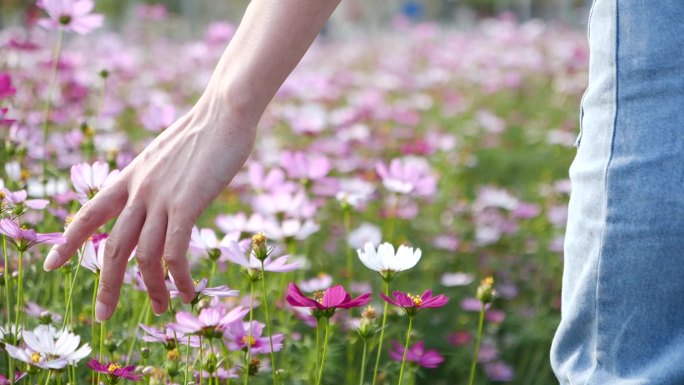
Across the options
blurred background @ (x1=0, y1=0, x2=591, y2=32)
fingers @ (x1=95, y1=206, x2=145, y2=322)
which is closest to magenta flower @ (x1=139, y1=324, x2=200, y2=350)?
fingers @ (x1=95, y1=206, x2=145, y2=322)

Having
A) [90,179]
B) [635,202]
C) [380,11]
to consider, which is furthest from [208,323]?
[380,11]

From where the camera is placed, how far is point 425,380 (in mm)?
1690

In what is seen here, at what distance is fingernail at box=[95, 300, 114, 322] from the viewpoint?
2.56ft

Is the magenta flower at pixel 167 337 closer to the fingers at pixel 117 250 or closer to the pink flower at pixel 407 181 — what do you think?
the fingers at pixel 117 250

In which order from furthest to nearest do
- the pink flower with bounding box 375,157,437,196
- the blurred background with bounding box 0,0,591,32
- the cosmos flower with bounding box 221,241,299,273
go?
the blurred background with bounding box 0,0,591,32 → the pink flower with bounding box 375,157,437,196 → the cosmos flower with bounding box 221,241,299,273

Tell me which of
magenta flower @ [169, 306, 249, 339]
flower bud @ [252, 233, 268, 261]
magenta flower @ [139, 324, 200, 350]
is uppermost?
flower bud @ [252, 233, 268, 261]

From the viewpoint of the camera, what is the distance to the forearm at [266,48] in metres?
0.72

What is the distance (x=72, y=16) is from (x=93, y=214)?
0.65 metres

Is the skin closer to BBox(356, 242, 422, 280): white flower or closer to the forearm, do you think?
the forearm

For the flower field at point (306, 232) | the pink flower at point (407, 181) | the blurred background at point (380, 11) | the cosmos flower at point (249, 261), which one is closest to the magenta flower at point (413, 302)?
the flower field at point (306, 232)

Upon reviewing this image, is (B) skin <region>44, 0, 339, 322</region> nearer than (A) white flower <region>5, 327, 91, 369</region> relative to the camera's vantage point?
Yes

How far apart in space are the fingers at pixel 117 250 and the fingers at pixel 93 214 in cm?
2

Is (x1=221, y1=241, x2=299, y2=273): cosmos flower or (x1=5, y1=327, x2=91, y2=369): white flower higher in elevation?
(x1=221, y1=241, x2=299, y2=273): cosmos flower

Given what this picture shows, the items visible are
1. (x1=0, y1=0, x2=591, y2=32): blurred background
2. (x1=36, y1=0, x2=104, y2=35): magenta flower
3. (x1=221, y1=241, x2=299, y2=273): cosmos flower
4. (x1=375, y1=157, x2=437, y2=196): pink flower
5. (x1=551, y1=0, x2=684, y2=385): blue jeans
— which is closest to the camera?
(x1=551, y1=0, x2=684, y2=385): blue jeans
